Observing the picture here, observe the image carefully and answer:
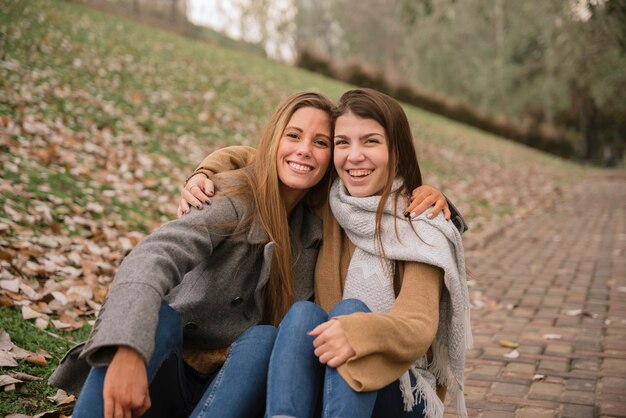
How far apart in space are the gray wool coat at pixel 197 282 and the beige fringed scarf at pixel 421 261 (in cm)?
26

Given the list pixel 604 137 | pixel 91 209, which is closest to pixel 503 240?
pixel 91 209

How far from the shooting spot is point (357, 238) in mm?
2594

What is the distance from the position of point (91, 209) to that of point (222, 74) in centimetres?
870

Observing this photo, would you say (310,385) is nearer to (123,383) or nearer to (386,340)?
(386,340)

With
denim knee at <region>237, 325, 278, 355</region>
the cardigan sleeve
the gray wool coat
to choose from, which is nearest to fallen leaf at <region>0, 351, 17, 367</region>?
the gray wool coat

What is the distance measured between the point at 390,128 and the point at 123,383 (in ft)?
4.62

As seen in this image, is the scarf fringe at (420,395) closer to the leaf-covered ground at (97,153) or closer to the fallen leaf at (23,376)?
the leaf-covered ground at (97,153)

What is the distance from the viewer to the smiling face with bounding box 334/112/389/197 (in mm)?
2600

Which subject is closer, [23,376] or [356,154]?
[356,154]

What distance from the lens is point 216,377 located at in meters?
2.22

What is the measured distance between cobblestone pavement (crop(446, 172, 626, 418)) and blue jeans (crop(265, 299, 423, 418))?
1327 millimetres

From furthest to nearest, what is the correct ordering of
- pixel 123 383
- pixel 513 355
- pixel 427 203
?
pixel 513 355 < pixel 427 203 < pixel 123 383

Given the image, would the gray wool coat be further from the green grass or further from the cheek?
the green grass

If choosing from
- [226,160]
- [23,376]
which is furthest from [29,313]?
[226,160]
